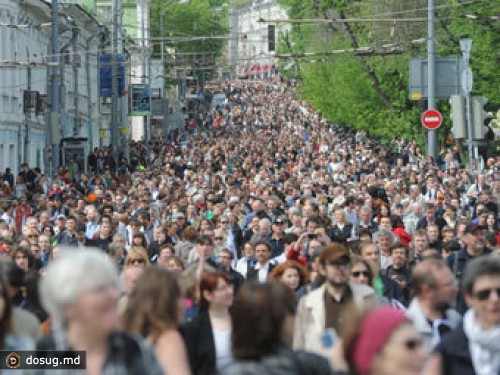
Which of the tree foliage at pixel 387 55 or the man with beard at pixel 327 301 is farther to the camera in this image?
the tree foliage at pixel 387 55

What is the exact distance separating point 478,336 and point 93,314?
7.87ft

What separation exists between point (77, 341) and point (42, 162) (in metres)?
58.7

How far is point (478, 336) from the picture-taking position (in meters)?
8.12

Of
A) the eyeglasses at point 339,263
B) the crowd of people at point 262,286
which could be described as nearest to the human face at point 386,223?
the crowd of people at point 262,286

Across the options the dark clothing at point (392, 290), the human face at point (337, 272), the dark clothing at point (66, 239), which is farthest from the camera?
the dark clothing at point (66, 239)

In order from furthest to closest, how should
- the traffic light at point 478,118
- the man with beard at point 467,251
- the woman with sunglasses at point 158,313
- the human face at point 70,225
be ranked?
the traffic light at point 478,118 → the human face at point 70,225 → the man with beard at point 467,251 → the woman with sunglasses at point 158,313

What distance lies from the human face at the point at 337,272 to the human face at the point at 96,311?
4.56 meters

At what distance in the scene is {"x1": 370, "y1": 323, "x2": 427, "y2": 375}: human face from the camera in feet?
20.7

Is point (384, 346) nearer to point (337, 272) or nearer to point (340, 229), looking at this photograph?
point (337, 272)

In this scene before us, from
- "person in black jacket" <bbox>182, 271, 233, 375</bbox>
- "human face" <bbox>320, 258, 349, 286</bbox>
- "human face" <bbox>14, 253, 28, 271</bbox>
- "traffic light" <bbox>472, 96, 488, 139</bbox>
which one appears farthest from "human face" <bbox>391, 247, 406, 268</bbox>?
"traffic light" <bbox>472, 96, 488, 139</bbox>

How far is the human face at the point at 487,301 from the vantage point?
26.7 feet

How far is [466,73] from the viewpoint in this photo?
2945 centimetres

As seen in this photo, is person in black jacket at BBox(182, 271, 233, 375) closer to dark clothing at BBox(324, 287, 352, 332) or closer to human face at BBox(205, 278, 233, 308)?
human face at BBox(205, 278, 233, 308)

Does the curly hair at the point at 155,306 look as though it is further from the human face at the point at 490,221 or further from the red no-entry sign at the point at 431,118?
the red no-entry sign at the point at 431,118
